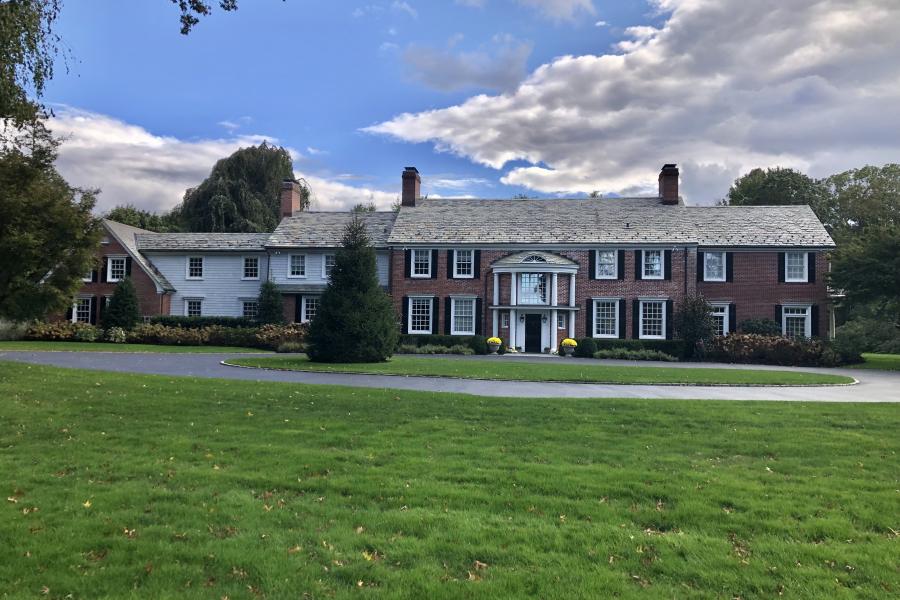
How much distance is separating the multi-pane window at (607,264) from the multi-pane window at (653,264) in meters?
1.61

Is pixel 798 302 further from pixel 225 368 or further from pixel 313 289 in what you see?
pixel 225 368

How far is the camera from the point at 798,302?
32969 millimetres

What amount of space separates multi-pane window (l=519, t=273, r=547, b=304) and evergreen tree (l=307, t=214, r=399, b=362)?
39.6 ft

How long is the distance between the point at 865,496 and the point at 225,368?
1718cm

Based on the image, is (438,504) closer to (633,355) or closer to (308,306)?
(633,355)

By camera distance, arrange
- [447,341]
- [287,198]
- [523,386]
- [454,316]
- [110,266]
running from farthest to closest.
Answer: [287,198] → [110,266] → [454,316] → [447,341] → [523,386]

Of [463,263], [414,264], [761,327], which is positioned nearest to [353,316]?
[414,264]

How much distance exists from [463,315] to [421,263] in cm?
395

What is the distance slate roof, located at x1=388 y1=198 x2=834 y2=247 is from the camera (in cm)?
3384

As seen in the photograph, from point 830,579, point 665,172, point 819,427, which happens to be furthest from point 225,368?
point 665,172

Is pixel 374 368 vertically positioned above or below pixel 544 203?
below

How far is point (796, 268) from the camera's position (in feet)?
109

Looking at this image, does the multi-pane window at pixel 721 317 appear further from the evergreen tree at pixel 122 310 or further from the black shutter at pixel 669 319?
the evergreen tree at pixel 122 310

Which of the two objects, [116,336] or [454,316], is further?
[454,316]
